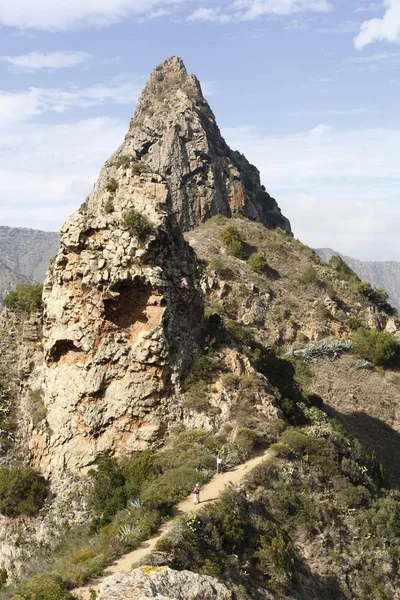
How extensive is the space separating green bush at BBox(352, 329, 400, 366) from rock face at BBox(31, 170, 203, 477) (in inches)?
Answer: 884

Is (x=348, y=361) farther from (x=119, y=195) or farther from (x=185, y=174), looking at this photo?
(x=185, y=174)

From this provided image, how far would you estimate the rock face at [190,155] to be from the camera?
72.8m

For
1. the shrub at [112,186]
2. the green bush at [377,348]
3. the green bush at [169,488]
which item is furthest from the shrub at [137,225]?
the green bush at [377,348]

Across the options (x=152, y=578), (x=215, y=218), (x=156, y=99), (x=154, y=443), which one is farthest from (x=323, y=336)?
(x=156, y=99)

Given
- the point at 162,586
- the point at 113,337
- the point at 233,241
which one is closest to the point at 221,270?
the point at 233,241

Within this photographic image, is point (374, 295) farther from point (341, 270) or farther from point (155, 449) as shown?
point (155, 449)

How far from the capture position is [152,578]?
545 inches

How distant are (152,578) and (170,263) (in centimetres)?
1446

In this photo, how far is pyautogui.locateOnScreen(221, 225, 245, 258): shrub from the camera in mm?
55438

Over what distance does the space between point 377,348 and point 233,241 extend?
57.8 feet

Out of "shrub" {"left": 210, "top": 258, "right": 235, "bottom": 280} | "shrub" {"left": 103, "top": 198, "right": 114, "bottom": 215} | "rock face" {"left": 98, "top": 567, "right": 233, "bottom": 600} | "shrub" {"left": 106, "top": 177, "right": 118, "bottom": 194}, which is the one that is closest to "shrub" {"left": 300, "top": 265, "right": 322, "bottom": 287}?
"shrub" {"left": 210, "top": 258, "right": 235, "bottom": 280}

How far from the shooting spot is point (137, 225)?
81.7 ft

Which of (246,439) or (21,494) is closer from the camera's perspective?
(246,439)

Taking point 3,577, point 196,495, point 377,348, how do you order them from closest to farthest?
point 196,495 → point 3,577 → point 377,348
